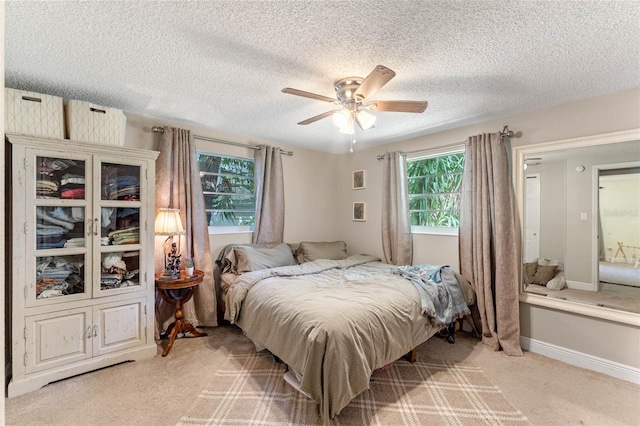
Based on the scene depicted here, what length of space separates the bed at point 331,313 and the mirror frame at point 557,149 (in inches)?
24.4

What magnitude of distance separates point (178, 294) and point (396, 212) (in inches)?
105

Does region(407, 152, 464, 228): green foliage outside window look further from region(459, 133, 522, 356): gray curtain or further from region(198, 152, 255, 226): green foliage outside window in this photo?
region(198, 152, 255, 226): green foliage outside window

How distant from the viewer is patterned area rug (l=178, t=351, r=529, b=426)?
1.94 metres

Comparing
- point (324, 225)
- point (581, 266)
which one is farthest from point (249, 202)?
point (581, 266)

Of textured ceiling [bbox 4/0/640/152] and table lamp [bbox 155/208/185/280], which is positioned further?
table lamp [bbox 155/208/185/280]

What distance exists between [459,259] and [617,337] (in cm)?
132

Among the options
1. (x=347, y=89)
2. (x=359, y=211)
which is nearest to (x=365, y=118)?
(x=347, y=89)

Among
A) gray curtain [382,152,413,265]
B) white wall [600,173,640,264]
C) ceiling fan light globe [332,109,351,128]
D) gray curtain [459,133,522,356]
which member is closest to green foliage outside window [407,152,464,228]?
gray curtain [382,152,413,265]

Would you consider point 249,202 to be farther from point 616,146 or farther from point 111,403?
point 616,146

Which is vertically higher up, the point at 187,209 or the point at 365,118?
the point at 365,118

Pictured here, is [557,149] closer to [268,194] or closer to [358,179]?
[358,179]

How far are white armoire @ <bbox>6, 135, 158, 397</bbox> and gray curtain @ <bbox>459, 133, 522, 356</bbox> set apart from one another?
315cm

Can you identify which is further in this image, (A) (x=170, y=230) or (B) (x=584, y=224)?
(A) (x=170, y=230)

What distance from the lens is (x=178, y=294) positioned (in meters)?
2.99
